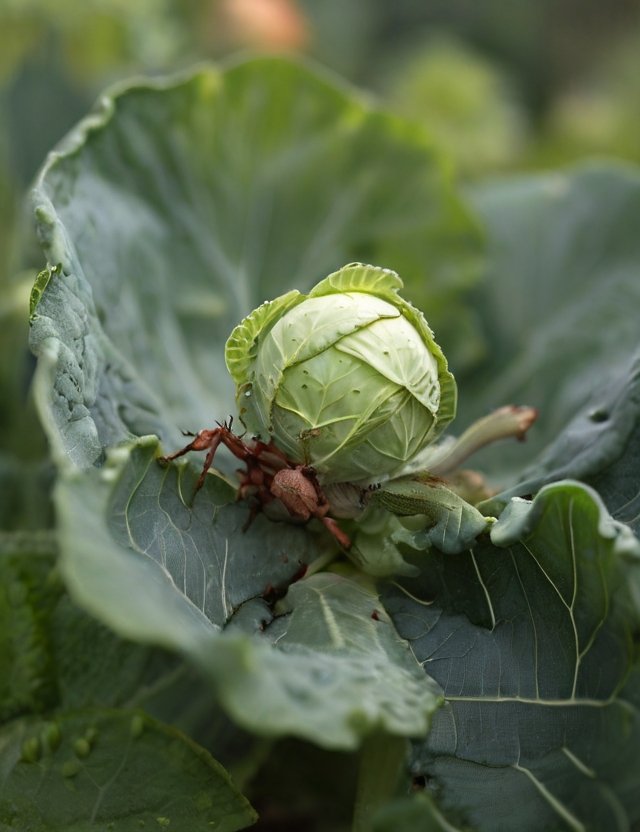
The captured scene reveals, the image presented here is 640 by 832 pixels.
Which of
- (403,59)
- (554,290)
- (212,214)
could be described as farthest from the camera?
(403,59)

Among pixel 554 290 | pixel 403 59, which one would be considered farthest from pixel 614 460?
pixel 403 59

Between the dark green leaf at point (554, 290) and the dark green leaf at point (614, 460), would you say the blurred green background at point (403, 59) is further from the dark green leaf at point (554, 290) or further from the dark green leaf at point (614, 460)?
the dark green leaf at point (614, 460)

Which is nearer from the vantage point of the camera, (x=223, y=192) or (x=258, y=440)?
(x=258, y=440)

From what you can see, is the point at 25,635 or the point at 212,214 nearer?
the point at 25,635

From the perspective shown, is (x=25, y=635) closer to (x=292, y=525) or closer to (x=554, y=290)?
(x=292, y=525)

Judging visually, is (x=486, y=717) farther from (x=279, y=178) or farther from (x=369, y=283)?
(x=279, y=178)

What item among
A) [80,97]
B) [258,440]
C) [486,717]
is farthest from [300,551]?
[80,97]
